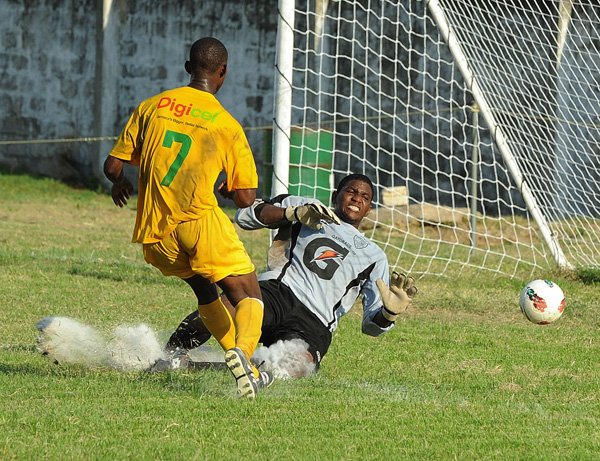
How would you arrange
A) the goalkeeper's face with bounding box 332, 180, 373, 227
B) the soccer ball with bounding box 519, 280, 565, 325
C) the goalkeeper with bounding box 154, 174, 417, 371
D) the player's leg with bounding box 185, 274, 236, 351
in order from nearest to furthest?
the player's leg with bounding box 185, 274, 236, 351 → the goalkeeper with bounding box 154, 174, 417, 371 → the goalkeeper's face with bounding box 332, 180, 373, 227 → the soccer ball with bounding box 519, 280, 565, 325

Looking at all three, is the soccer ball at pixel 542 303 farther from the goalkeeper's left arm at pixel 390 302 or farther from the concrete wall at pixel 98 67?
the concrete wall at pixel 98 67

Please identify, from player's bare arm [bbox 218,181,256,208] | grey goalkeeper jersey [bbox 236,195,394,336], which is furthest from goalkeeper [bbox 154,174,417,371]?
player's bare arm [bbox 218,181,256,208]

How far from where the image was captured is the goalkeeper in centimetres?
730

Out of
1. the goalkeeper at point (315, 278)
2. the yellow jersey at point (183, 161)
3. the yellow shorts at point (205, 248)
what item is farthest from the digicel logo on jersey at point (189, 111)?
the goalkeeper at point (315, 278)

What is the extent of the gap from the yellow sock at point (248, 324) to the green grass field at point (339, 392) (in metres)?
0.27

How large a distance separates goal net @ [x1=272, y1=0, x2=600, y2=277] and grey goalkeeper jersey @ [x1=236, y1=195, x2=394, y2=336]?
2.46 m

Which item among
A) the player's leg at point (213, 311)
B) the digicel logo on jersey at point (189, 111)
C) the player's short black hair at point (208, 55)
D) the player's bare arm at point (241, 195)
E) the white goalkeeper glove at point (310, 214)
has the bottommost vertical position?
the player's leg at point (213, 311)

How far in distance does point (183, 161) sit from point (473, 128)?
10226 millimetres

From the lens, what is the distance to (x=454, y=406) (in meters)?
6.43

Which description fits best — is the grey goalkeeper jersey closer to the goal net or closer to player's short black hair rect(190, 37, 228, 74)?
player's short black hair rect(190, 37, 228, 74)

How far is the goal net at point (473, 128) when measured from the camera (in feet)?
40.2

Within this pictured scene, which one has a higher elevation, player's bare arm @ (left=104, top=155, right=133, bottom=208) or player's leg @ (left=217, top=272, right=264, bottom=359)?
player's bare arm @ (left=104, top=155, right=133, bottom=208)

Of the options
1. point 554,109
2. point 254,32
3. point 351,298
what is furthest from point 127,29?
point 351,298

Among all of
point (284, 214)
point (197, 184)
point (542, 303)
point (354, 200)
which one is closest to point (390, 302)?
point (284, 214)
